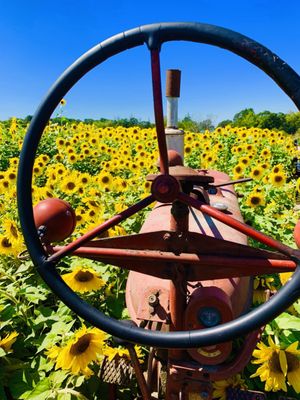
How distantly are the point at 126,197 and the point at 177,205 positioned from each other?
11.4ft

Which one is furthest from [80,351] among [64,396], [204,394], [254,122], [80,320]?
[254,122]

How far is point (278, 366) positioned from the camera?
1510mm

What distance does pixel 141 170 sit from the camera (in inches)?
224

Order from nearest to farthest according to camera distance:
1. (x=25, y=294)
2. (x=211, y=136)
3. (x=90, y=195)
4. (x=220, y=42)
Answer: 1. (x=220, y=42)
2. (x=25, y=294)
3. (x=90, y=195)
4. (x=211, y=136)

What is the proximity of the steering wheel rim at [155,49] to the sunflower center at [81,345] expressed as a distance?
0.85m

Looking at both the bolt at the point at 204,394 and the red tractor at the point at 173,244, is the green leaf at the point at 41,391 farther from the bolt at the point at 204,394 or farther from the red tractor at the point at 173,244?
the red tractor at the point at 173,244

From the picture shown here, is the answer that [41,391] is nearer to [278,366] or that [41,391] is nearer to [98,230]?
[278,366]

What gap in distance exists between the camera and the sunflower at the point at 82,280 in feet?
6.75

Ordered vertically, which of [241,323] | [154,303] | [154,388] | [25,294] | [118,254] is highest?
[118,254]

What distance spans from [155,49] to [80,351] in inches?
53.3

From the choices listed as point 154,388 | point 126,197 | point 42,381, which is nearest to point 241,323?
point 154,388

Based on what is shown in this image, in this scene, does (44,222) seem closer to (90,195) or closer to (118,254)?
(118,254)

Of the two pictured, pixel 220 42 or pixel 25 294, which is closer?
pixel 220 42

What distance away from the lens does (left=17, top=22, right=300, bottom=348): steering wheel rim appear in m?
0.66
